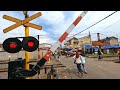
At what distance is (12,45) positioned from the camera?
315 cm

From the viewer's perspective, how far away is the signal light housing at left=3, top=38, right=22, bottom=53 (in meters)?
3.13

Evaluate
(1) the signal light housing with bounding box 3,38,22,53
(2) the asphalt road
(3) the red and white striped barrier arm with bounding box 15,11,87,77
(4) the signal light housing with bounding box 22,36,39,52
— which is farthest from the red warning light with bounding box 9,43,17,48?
(2) the asphalt road

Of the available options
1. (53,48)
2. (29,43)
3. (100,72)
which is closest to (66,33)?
(53,48)

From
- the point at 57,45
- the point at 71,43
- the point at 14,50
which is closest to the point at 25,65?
the point at 14,50

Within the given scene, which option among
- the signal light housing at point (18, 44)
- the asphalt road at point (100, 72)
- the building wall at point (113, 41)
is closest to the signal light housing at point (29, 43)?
the signal light housing at point (18, 44)

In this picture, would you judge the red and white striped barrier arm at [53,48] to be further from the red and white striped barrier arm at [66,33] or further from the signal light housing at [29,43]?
the signal light housing at [29,43]

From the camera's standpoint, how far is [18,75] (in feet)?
11.2

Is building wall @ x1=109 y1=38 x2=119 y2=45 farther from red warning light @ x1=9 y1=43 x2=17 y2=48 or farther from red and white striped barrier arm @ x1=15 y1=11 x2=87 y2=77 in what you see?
red warning light @ x1=9 y1=43 x2=17 y2=48

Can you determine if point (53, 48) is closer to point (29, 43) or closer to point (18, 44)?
point (29, 43)

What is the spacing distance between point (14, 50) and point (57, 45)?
2.45 ft

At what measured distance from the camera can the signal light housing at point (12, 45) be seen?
3127 millimetres

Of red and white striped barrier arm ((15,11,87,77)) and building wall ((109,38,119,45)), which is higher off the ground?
building wall ((109,38,119,45))
